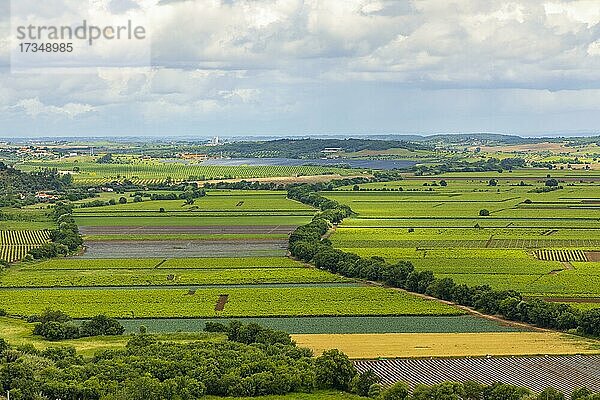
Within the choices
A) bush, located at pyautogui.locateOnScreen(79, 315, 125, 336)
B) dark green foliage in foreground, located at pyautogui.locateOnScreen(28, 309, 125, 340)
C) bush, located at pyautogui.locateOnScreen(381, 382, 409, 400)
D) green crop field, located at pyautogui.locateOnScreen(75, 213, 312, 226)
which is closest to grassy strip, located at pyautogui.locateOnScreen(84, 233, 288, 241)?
green crop field, located at pyautogui.locateOnScreen(75, 213, 312, 226)

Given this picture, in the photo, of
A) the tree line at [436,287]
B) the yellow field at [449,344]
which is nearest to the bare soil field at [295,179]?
the tree line at [436,287]

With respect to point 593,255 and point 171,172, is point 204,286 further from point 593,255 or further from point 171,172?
point 171,172

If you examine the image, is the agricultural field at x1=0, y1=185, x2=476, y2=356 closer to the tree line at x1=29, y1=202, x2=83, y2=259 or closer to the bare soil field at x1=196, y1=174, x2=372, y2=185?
the tree line at x1=29, y1=202, x2=83, y2=259

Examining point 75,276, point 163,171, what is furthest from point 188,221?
point 163,171

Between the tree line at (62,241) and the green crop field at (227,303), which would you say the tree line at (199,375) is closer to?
the green crop field at (227,303)

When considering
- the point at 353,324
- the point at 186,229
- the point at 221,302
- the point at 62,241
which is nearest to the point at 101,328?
the point at 221,302

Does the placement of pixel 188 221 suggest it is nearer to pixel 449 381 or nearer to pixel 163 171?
pixel 449 381
